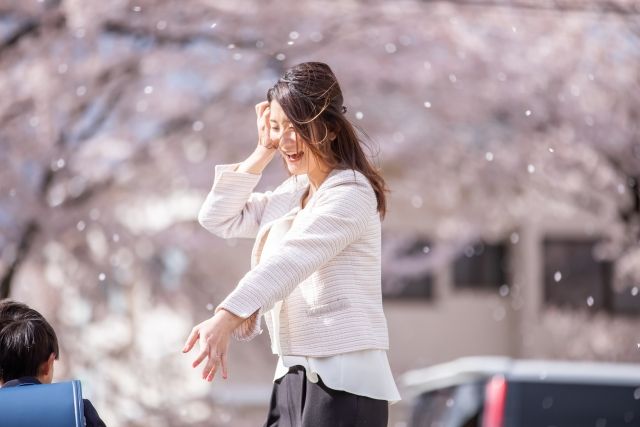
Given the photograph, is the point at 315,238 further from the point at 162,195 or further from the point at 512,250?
the point at 512,250

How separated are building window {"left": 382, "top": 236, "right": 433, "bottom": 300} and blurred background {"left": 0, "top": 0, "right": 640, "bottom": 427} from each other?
0.19ft

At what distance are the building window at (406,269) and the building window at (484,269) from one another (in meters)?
0.53

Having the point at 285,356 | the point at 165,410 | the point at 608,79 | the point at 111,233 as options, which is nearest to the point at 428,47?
the point at 608,79

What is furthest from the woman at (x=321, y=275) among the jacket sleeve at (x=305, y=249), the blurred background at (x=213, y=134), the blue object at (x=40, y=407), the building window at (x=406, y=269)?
the building window at (x=406, y=269)

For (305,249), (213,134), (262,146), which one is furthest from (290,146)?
(213,134)

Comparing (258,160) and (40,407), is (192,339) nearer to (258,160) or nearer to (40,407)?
(40,407)

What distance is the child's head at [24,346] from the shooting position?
1900 mm

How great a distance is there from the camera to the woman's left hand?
5.14 feet

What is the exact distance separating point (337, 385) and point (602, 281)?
37.6ft

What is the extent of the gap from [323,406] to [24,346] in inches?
22.2

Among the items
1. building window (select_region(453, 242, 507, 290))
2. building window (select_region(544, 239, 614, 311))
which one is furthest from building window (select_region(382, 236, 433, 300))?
building window (select_region(544, 239, 614, 311))

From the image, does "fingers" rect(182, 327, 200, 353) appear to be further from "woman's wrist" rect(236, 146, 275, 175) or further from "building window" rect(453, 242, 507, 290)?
"building window" rect(453, 242, 507, 290)

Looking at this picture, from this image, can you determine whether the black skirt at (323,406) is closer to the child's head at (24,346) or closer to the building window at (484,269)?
the child's head at (24,346)

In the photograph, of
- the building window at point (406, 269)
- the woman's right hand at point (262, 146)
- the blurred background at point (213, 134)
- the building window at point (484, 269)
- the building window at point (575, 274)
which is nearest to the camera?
the woman's right hand at point (262, 146)
